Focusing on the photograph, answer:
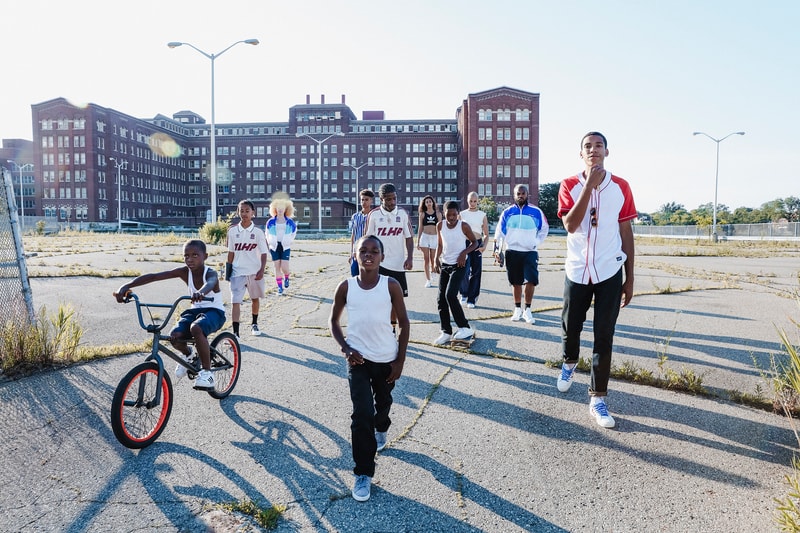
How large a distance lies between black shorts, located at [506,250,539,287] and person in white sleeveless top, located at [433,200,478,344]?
1.38m

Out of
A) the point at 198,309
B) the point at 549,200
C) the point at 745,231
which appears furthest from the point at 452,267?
the point at 549,200

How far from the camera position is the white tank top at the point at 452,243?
6.91 meters

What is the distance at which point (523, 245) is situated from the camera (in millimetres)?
8281

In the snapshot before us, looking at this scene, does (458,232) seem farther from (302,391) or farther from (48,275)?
(48,275)

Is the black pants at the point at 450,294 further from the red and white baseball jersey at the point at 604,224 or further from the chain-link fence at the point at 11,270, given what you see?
the chain-link fence at the point at 11,270

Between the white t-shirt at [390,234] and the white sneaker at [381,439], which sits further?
the white t-shirt at [390,234]

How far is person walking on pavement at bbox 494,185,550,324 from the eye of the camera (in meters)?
8.30

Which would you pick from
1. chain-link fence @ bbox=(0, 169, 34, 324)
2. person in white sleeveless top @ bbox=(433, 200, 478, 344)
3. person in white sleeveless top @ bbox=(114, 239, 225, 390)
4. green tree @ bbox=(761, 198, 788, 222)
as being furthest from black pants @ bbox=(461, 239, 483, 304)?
green tree @ bbox=(761, 198, 788, 222)

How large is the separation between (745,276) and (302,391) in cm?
1445

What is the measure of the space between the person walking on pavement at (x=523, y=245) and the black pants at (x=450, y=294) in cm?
183

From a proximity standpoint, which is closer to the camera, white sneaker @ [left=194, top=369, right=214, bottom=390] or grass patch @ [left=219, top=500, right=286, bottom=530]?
grass patch @ [left=219, top=500, right=286, bottom=530]

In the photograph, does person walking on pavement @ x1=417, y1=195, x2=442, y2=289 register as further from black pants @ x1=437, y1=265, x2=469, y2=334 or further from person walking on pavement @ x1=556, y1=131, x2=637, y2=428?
person walking on pavement @ x1=556, y1=131, x2=637, y2=428

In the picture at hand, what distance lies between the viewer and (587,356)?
617 cm

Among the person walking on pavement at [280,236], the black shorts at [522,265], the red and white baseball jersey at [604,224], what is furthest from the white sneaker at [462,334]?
the person walking on pavement at [280,236]
